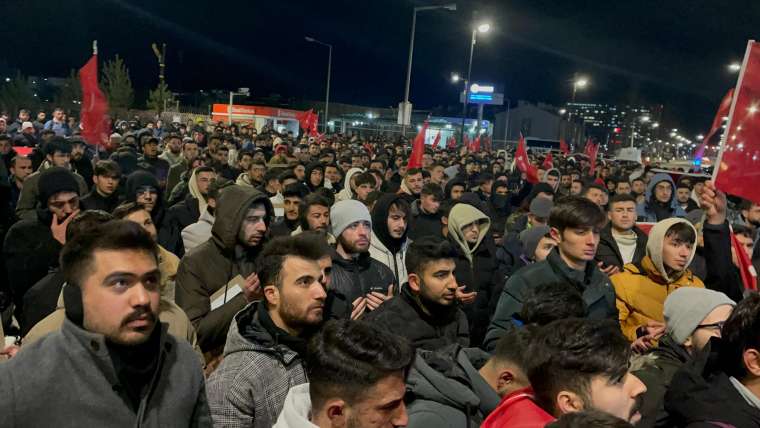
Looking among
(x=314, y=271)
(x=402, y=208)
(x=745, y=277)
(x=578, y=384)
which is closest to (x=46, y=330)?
(x=314, y=271)

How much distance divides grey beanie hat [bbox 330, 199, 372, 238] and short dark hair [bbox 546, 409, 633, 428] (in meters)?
3.63

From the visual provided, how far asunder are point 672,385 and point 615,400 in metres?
0.44

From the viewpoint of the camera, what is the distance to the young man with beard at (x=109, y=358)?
2.31 metres

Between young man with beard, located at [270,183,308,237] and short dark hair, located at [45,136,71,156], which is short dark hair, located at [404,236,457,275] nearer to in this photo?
young man with beard, located at [270,183,308,237]

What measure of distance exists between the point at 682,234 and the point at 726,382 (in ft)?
8.33

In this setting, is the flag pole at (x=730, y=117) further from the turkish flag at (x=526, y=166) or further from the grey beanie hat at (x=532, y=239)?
the turkish flag at (x=526, y=166)

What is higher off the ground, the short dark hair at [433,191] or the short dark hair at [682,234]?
the short dark hair at [682,234]

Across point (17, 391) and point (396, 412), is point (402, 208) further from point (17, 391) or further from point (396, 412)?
point (17, 391)

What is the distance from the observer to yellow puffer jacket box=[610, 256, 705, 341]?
5070mm

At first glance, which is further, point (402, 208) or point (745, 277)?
point (402, 208)

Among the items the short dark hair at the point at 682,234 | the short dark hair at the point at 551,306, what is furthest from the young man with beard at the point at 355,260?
the short dark hair at the point at 682,234

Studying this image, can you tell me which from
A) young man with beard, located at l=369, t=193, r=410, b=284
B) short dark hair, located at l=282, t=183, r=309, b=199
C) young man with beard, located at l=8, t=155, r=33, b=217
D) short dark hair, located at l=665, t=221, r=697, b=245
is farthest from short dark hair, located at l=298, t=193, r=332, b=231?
Answer: young man with beard, located at l=8, t=155, r=33, b=217

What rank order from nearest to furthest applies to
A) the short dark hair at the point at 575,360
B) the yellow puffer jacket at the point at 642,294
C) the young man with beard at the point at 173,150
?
1. the short dark hair at the point at 575,360
2. the yellow puffer jacket at the point at 642,294
3. the young man with beard at the point at 173,150

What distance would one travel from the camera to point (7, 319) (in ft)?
17.2
